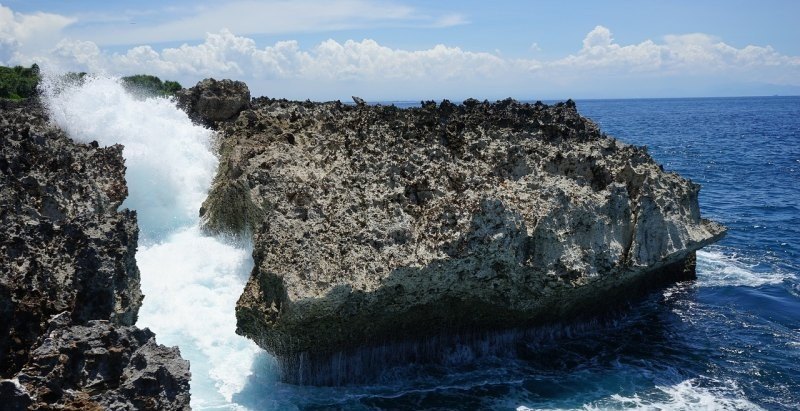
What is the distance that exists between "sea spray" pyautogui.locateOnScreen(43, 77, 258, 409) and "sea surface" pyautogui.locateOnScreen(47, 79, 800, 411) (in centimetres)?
5

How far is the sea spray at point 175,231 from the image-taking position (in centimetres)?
1485

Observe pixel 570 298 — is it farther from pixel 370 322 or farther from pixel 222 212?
pixel 222 212

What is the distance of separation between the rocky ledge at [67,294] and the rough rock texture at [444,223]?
331 cm

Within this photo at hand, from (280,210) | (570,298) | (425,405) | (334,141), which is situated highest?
(334,141)

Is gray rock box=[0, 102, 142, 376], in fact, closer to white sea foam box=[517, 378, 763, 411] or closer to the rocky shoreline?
the rocky shoreline

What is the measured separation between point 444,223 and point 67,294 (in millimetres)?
7662

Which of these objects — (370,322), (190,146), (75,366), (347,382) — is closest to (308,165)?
(370,322)

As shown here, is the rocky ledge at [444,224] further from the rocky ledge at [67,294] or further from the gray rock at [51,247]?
the rocky ledge at [67,294]

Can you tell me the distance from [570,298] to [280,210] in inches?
293

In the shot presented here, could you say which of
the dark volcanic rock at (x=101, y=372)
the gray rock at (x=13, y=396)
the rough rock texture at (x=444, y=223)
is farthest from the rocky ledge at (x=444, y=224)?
the gray rock at (x=13, y=396)

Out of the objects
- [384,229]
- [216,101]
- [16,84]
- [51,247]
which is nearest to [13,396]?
[51,247]

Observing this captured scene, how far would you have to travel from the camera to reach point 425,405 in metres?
13.5

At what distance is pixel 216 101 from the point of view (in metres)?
28.5

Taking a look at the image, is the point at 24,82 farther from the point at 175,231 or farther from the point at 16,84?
the point at 175,231
